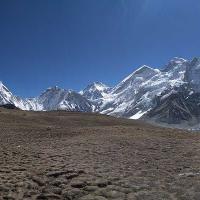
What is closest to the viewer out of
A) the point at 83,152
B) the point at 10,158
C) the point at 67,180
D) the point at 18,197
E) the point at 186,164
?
the point at 18,197

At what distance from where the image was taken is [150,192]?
1612cm

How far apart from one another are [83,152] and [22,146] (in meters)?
5.06

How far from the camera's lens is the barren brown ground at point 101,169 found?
52.9 feet

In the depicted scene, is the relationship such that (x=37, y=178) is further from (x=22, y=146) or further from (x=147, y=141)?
(x=147, y=141)

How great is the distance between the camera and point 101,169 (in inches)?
785

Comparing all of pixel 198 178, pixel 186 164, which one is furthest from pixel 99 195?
pixel 186 164

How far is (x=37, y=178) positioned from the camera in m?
18.0

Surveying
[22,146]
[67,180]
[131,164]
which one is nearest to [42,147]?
[22,146]

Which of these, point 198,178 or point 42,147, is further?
point 42,147

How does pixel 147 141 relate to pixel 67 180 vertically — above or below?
above

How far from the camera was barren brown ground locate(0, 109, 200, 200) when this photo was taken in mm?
16125

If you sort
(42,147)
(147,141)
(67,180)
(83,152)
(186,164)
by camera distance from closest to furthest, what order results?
(67,180) < (186,164) < (83,152) < (42,147) < (147,141)

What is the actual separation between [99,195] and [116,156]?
7.77m

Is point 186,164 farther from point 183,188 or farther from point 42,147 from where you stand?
point 42,147
